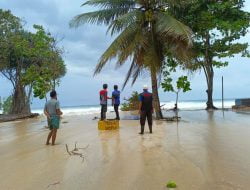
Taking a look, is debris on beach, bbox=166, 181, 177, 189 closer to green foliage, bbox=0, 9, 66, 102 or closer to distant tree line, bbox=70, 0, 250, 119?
distant tree line, bbox=70, 0, 250, 119

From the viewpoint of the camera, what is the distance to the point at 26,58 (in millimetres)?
37625

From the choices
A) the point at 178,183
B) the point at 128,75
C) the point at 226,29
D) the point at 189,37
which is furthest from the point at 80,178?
the point at 226,29

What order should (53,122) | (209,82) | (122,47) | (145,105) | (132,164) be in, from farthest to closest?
(209,82)
(122,47)
(145,105)
(53,122)
(132,164)

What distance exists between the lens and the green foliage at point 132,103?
3378cm

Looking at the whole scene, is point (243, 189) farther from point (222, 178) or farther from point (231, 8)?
point (231, 8)

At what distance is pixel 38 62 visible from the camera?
37.2 meters

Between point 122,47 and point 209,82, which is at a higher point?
point 122,47

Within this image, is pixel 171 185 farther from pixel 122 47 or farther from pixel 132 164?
pixel 122 47

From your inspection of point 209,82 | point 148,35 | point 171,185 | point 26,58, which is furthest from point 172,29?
point 26,58

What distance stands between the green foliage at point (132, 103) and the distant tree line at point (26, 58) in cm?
622

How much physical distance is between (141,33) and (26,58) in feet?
64.2

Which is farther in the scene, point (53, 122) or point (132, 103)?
point (132, 103)

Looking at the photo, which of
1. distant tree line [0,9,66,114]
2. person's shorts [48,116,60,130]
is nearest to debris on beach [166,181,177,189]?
person's shorts [48,116,60,130]

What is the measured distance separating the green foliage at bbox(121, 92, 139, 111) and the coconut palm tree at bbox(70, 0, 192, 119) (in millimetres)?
11632
